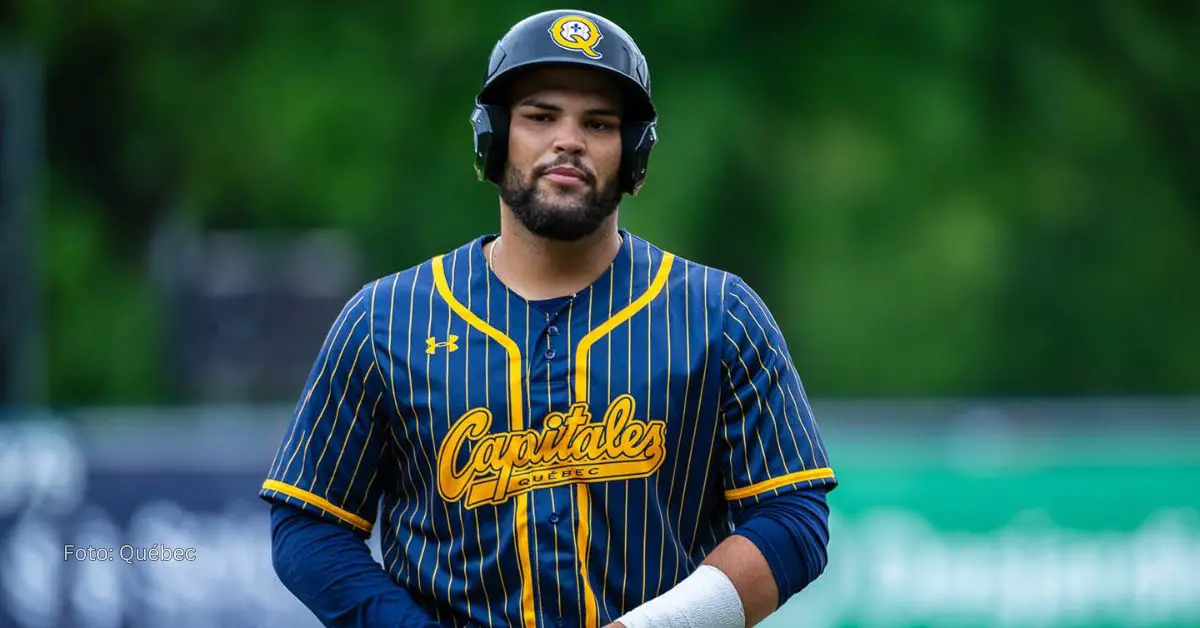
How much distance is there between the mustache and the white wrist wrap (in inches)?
28.6

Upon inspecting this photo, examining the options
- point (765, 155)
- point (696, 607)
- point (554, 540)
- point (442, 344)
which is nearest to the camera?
point (696, 607)

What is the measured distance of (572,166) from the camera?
315 cm

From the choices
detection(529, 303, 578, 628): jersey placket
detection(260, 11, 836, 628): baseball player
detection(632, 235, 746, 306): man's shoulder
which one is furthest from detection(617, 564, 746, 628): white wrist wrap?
detection(632, 235, 746, 306): man's shoulder

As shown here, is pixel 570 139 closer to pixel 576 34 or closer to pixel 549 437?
pixel 576 34

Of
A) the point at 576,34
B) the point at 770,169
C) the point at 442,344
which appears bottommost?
the point at 442,344

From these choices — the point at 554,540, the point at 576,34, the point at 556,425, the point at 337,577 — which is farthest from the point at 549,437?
the point at 576,34

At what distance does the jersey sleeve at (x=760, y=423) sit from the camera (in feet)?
10.3

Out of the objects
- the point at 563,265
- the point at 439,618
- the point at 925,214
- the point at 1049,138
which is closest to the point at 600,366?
the point at 563,265

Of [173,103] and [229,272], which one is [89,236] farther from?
[229,272]

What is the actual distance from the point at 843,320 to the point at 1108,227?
3360 millimetres

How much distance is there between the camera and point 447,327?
3.22m

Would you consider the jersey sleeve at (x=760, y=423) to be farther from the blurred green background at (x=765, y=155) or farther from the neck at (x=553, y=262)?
the blurred green background at (x=765, y=155)

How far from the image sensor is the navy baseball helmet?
10.3 ft

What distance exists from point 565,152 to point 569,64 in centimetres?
16
